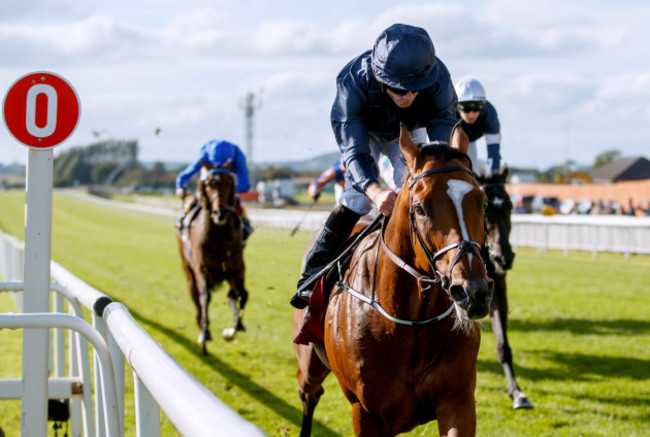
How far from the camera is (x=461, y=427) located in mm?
3084

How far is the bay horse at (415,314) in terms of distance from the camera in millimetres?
2734

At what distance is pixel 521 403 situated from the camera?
569cm

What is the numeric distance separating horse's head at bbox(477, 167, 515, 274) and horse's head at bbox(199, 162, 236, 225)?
3057 millimetres

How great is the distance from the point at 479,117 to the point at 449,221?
3.83 metres

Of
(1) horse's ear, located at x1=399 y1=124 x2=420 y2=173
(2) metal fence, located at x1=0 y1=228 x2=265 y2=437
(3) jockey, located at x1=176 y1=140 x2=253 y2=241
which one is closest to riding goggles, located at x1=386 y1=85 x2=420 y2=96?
(1) horse's ear, located at x1=399 y1=124 x2=420 y2=173

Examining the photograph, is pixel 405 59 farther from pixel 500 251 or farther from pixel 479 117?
pixel 479 117

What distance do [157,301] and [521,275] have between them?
23.9 feet

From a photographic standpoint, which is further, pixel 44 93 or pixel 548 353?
pixel 548 353

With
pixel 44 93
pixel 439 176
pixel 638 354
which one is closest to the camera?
pixel 439 176

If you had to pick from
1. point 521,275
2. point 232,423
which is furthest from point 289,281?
point 232,423

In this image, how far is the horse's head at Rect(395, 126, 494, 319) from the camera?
2.53m

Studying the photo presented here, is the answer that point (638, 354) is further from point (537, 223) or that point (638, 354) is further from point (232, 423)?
point (537, 223)

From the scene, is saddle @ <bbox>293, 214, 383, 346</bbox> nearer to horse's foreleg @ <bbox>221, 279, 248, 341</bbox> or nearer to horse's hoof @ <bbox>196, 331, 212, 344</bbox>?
horse's hoof @ <bbox>196, 331, 212, 344</bbox>

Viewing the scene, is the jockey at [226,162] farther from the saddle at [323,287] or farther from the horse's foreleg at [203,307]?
the saddle at [323,287]
